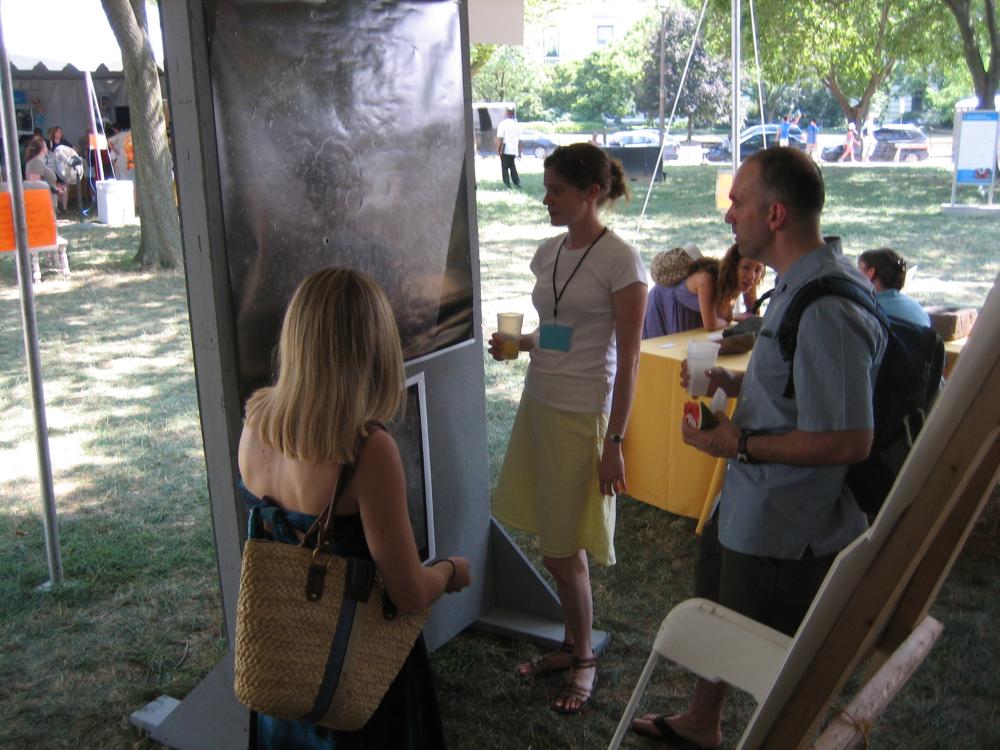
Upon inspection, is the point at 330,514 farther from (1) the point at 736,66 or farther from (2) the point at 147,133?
(2) the point at 147,133

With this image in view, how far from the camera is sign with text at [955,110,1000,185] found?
528 inches

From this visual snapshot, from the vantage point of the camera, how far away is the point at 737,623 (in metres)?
1.73

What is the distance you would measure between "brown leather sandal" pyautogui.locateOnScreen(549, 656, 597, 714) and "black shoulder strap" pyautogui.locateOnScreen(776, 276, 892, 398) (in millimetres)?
1405

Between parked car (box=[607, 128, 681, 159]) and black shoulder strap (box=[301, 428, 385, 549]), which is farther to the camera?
parked car (box=[607, 128, 681, 159])

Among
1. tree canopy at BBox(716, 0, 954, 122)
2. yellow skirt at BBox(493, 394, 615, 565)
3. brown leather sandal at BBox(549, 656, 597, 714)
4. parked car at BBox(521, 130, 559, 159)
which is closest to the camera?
yellow skirt at BBox(493, 394, 615, 565)

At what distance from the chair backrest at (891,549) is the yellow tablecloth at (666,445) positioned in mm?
2859

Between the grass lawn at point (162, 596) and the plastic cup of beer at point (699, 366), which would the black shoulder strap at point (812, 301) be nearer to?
the plastic cup of beer at point (699, 366)

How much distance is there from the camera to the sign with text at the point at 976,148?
13406 mm

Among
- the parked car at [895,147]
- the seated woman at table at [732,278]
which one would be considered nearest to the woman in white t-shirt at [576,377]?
the seated woman at table at [732,278]

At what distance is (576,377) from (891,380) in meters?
0.97

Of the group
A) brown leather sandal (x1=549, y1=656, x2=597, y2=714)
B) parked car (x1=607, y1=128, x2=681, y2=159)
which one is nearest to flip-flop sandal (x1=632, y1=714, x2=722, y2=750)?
brown leather sandal (x1=549, y1=656, x2=597, y2=714)

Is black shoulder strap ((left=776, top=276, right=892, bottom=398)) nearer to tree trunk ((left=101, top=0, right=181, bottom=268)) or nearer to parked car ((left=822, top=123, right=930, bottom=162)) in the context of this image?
tree trunk ((left=101, top=0, right=181, bottom=268))

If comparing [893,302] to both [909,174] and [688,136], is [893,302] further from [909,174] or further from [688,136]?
[688,136]

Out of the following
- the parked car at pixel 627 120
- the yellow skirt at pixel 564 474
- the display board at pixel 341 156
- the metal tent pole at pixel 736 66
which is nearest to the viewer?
the display board at pixel 341 156
